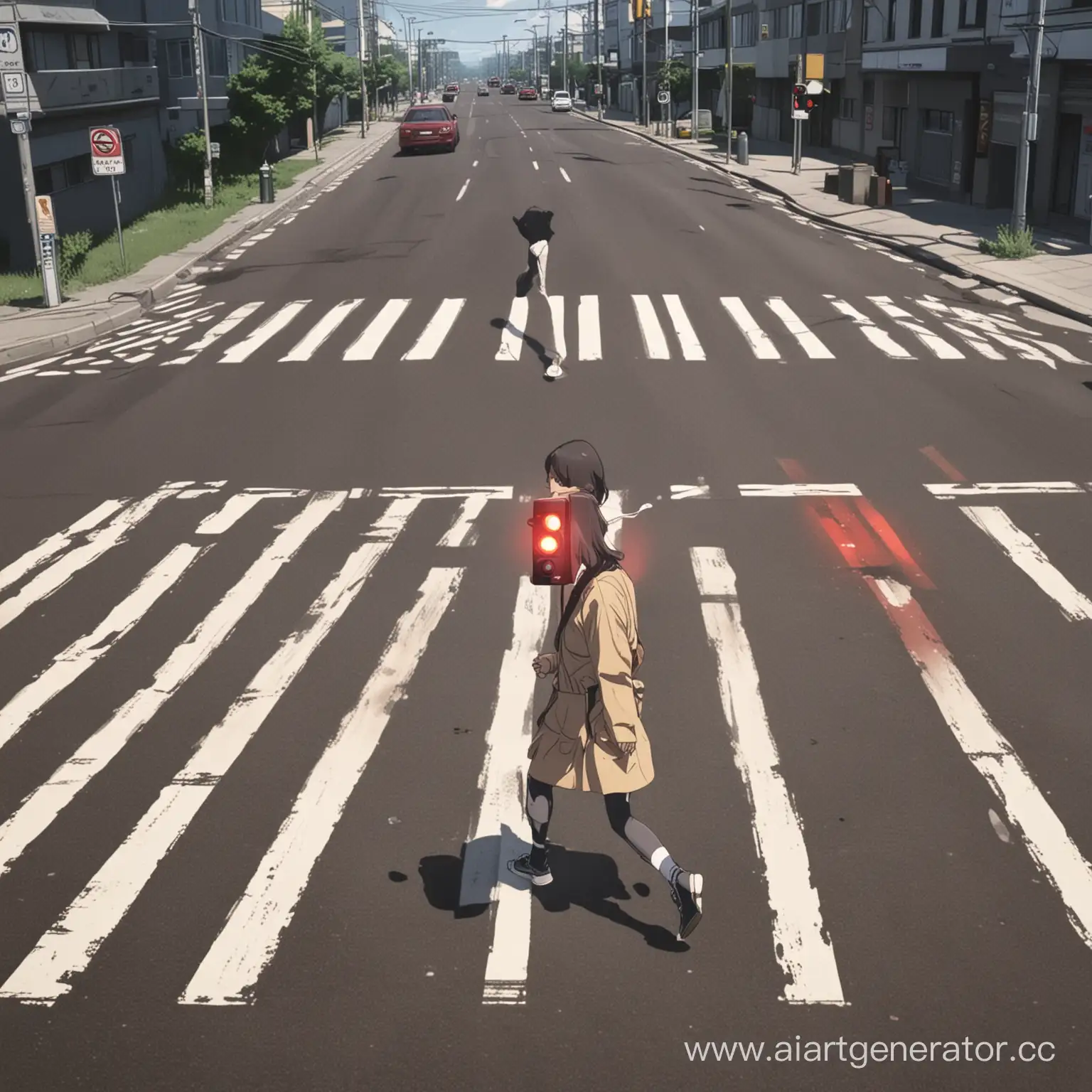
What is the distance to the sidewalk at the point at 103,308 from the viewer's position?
2023cm

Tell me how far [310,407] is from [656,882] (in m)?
10.7

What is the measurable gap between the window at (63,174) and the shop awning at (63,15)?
3.19m

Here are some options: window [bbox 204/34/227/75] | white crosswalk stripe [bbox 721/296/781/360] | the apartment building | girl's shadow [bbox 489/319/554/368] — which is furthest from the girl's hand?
window [bbox 204/34/227/75]

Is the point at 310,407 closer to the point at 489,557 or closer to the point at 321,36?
the point at 489,557

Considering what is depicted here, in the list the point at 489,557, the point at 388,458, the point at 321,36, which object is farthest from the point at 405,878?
the point at 321,36

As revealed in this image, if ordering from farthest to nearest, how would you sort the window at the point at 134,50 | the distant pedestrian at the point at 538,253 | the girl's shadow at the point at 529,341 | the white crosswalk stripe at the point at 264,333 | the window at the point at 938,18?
the window at the point at 134,50
the window at the point at 938,18
the white crosswalk stripe at the point at 264,333
the girl's shadow at the point at 529,341
the distant pedestrian at the point at 538,253

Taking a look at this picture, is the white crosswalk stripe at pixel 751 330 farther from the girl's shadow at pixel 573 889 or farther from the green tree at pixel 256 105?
the green tree at pixel 256 105

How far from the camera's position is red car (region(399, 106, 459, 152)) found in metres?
53.4

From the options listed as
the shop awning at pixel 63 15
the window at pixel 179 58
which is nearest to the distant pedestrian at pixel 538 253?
the shop awning at pixel 63 15

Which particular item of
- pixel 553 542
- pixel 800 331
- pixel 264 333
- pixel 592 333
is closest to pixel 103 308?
pixel 264 333

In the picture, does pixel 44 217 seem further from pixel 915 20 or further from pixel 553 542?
pixel 915 20

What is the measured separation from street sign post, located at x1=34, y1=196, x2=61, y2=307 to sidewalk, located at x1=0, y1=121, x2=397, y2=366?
230mm

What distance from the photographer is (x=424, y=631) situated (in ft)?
30.6

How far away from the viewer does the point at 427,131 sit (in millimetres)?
53344
